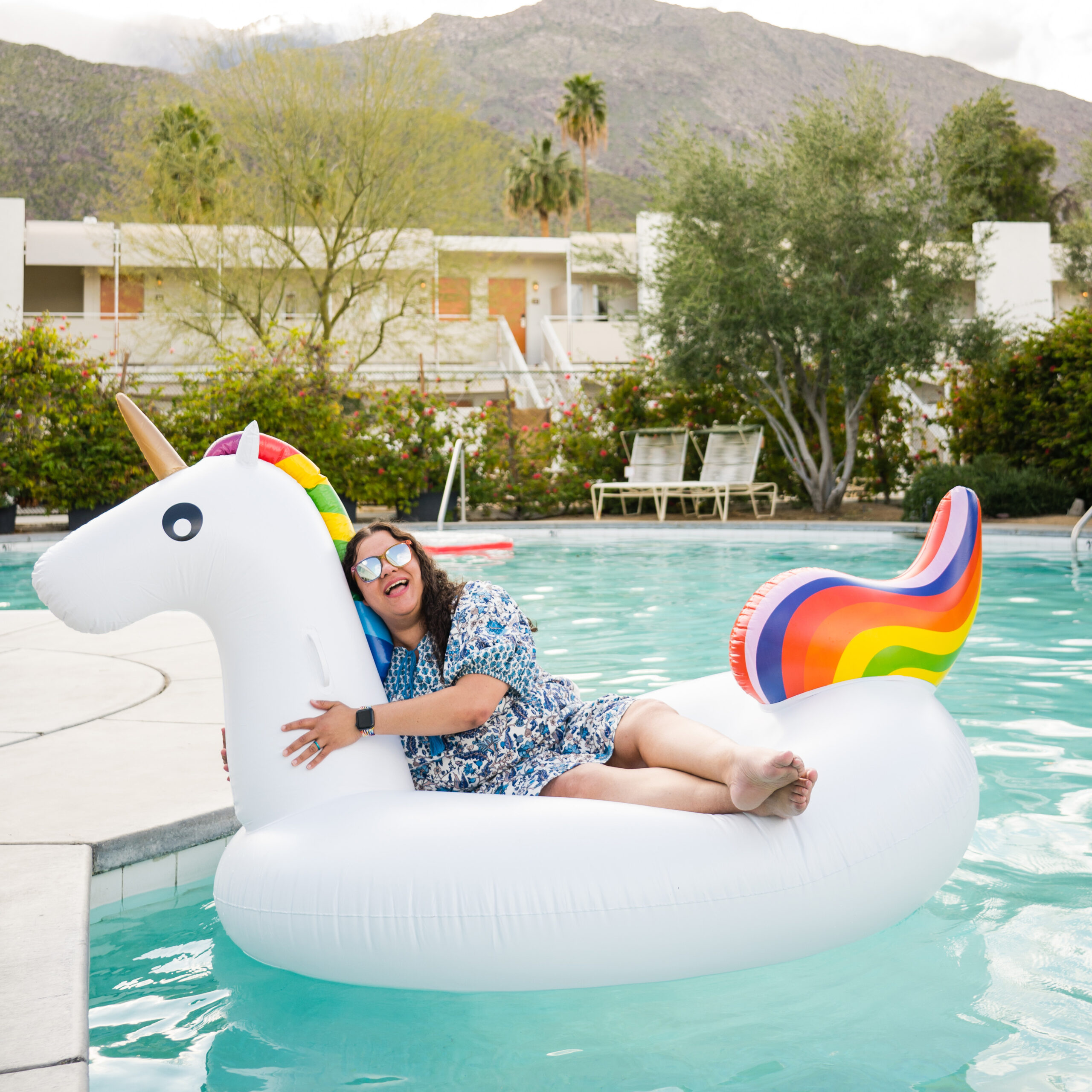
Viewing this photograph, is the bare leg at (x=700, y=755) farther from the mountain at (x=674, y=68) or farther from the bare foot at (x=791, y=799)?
the mountain at (x=674, y=68)

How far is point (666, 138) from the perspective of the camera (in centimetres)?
1385

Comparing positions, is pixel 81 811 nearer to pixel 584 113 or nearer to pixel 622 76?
pixel 584 113

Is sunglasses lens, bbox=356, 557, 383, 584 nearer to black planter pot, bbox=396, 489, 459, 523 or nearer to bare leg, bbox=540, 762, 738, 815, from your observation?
bare leg, bbox=540, 762, 738, 815

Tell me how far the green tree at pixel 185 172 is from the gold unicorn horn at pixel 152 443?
19.8m

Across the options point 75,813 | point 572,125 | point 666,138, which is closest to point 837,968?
point 75,813

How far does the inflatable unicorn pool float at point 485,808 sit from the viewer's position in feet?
7.48

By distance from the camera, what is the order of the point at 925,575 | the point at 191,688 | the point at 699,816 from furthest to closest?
the point at 191,688 → the point at 925,575 → the point at 699,816

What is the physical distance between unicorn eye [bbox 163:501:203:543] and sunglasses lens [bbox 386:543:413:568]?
1.47 feet

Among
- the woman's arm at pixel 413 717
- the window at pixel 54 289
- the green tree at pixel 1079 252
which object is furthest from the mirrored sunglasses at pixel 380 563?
the window at pixel 54 289

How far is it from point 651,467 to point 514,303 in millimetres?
16642

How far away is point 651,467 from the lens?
48.9 ft

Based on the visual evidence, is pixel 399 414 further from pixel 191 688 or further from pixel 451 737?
pixel 451 737

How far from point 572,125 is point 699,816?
49896mm

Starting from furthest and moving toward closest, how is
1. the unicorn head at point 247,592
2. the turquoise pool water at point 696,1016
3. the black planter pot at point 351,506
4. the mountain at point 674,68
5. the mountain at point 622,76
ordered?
the mountain at point 674,68, the mountain at point 622,76, the black planter pot at point 351,506, the unicorn head at point 247,592, the turquoise pool water at point 696,1016
